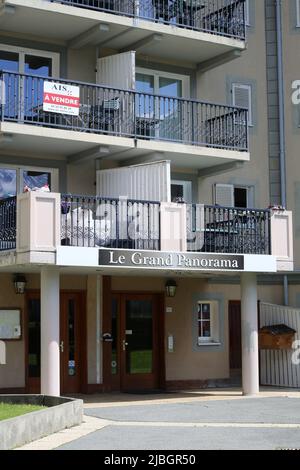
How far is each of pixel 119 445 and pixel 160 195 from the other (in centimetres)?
950

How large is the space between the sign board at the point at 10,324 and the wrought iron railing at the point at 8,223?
2270mm

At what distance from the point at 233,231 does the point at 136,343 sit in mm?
4289

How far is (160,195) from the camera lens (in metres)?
22.0

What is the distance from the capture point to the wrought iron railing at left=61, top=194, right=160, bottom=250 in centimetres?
2027

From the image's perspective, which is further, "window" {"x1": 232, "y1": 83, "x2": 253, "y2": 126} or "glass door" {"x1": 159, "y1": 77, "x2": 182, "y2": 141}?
"window" {"x1": 232, "y1": 83, "x2": 253, "y2": 126}

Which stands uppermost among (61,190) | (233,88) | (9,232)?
(233,88)

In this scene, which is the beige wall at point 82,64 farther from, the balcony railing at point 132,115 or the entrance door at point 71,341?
the entrance door at point 71,341

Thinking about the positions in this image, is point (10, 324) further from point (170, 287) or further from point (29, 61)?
point (29, 61)

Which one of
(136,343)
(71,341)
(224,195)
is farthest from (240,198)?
(71,341)

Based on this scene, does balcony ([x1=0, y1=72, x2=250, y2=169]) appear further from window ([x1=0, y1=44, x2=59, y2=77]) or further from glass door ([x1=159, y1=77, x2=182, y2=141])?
window ([x1=0, y1=44, x2=59, y2=77])

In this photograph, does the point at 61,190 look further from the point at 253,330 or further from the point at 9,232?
the point at 253,330

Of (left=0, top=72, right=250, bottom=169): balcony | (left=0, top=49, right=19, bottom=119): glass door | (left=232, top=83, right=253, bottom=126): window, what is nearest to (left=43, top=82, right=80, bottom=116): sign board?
(left=0, top=72, right=250, bottom=169): balcony

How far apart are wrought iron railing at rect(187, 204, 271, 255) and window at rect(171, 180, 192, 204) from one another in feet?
8.04
